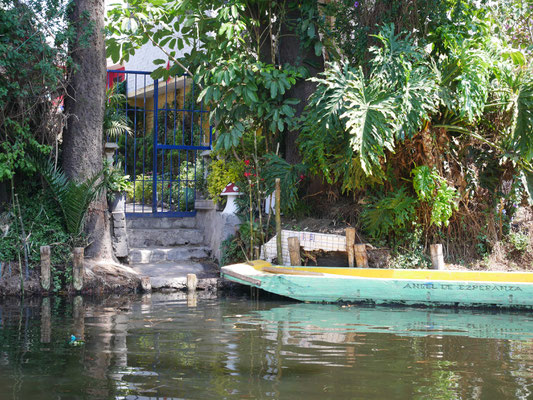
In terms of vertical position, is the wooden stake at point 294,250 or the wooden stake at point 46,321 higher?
the wooden stake at point 294,250

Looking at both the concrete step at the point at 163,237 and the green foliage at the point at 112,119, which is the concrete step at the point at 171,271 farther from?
the green foliage at the point at 112,119

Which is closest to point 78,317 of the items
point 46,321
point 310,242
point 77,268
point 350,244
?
point 46,321

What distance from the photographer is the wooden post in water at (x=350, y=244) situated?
30.8 ft

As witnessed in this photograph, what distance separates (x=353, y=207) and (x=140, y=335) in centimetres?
458

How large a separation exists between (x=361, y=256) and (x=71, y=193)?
430 centimetres

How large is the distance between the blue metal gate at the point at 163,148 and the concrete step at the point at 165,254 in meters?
1.00

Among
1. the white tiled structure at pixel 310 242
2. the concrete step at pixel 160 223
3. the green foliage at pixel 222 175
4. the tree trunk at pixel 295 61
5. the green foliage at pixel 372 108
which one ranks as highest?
the tree trunk at pixel 295 61

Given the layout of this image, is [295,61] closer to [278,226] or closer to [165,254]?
[278,226]

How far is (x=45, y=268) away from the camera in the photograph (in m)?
9.03

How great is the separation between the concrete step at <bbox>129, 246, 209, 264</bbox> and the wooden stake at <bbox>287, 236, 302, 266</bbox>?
2275 millimetres

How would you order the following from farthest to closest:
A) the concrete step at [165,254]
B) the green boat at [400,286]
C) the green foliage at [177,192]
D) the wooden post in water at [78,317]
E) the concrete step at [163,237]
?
the green foliage at [177,192] → the concrete step at [163,237] → the concrete step at [165,254] → the green boat at [400,286] → the wooden post in water at [78,317]

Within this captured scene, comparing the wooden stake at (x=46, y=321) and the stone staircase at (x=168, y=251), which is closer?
the wooden stake at (x=46, y=321)

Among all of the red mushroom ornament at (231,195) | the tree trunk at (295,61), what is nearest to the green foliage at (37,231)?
the red mushroom ornament at (231,195)

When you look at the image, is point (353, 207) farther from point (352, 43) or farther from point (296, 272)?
point (352, 43)
